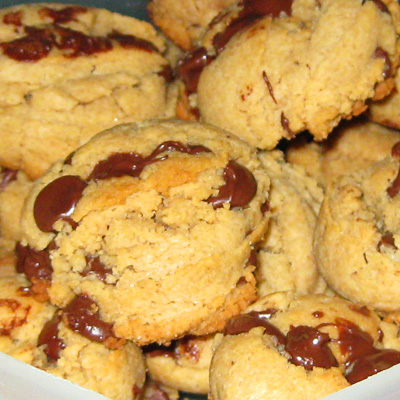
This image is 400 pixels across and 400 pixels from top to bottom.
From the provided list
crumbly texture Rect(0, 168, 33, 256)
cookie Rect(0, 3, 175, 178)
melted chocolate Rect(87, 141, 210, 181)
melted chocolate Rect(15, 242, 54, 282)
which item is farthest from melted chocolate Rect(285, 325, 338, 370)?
crumbly texture Rect(0, 168, 33, 256)

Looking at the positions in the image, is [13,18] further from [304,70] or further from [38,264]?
[304,70]

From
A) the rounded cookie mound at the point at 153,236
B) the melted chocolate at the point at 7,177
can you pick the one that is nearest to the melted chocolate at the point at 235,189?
the rounded cookie mound at the point at 153,236

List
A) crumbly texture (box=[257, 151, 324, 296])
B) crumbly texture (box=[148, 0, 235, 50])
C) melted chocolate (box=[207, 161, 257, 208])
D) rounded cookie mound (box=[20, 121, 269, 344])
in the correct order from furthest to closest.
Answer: crumbly texture (box=[148, 0, 235, 50])
crumbly texture (box=[257, 151, 324, 296])
melted chocolate (box=[207, 161, 257, 208])
rounded cookie mound (box=[20, 121, 269, 344])

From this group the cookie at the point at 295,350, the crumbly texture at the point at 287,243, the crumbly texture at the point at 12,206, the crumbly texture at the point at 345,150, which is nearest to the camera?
the cookie at the point at 295,350

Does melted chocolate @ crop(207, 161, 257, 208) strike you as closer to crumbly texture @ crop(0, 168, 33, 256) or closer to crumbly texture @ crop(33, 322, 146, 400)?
crumbly texture @ crop(33, 322, 146, 400)

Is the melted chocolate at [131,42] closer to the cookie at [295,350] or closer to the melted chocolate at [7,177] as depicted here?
the melted chocolate at [7,177]

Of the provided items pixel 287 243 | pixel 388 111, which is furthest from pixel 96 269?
pixel 388 111
